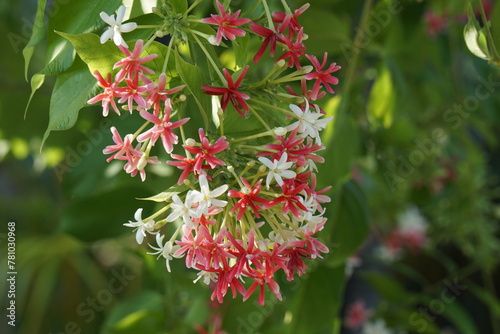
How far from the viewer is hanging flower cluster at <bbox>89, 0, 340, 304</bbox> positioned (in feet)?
1.14

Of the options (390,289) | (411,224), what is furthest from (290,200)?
A: (411,224)

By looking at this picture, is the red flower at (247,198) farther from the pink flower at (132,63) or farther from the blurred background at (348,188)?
the blurred background at (348,188)

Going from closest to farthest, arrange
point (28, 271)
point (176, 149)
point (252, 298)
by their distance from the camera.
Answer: point (176, 149), point (252, 298), point (28, 271)

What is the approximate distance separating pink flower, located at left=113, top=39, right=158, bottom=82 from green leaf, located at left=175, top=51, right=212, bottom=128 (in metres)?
0.01

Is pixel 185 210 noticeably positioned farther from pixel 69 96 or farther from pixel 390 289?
pixel 390 289

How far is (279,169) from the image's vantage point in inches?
13.8

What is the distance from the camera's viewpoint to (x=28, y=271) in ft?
5.61

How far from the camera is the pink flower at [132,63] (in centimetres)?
34

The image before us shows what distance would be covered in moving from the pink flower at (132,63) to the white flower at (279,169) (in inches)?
3.2

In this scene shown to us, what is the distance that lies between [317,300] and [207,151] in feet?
1.53

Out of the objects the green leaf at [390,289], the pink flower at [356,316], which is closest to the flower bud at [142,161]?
the green leaf at [390,289]

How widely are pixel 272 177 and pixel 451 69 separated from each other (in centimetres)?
96

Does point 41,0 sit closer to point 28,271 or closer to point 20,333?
point 28,271

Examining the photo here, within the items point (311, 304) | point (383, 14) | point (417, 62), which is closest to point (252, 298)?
point (311, 304)
